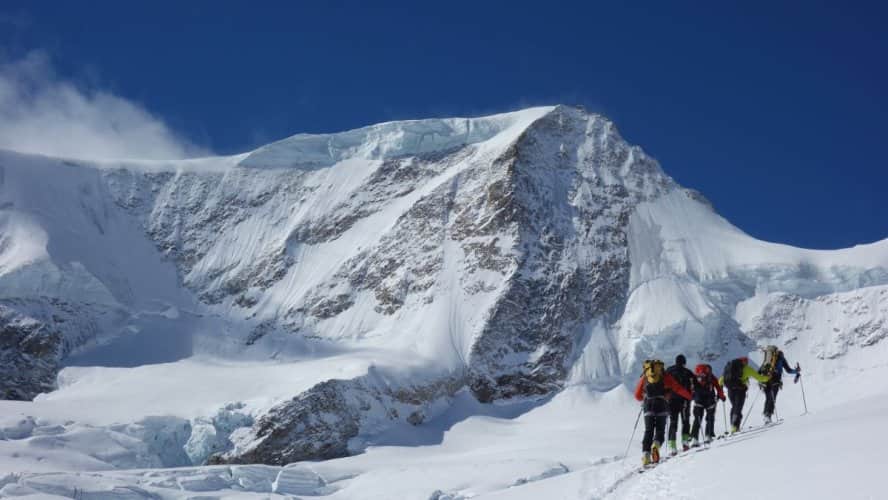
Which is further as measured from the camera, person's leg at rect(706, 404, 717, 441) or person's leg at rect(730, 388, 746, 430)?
person's leg at rect(730, 388, 746, 430)

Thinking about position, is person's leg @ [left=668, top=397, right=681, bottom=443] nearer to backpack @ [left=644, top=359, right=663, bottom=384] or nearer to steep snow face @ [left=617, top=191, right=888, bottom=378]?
backpack @ [left=644, top=359, right=663, bottom=384]

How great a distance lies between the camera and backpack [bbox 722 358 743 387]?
19.5 meters

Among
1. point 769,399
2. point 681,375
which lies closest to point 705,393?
point 681,375

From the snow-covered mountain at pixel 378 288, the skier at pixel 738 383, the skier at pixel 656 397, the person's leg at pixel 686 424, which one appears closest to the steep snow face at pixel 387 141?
the snow-covered mountain at pixel 378 288

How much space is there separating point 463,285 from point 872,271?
44743mm

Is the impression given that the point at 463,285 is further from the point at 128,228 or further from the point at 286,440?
the point at 128,228

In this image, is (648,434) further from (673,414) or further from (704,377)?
(704,377)

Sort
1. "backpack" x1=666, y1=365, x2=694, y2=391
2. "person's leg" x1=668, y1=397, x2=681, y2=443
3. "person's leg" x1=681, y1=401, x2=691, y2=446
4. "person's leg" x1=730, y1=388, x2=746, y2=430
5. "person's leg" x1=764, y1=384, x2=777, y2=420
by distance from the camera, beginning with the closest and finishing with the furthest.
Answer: "backpack" x1=666, y1=365, x2=694, y2=391 → "person's leg" x1=668, y1=397, x2=681, y2=443 → "person's leg" x1=681, y1=401, x2=691, y2=446 → "person's leg" x1=730, y1=388, x2=746, y2=430 → "person's leg" x1=764, y1=384, x2=777, y2=420

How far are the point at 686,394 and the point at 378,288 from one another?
249 feet

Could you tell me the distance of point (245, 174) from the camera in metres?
118

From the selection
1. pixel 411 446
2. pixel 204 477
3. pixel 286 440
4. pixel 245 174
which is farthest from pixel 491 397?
pixel 245 174

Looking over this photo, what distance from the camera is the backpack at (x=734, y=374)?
1952 centimetres

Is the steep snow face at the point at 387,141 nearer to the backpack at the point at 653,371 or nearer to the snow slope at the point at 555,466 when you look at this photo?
the snow slope at the point at 555,466

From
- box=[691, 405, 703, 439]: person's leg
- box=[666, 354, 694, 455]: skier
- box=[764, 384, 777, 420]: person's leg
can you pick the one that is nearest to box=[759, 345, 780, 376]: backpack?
box=[764, 384, 777, 420]: person's leg
